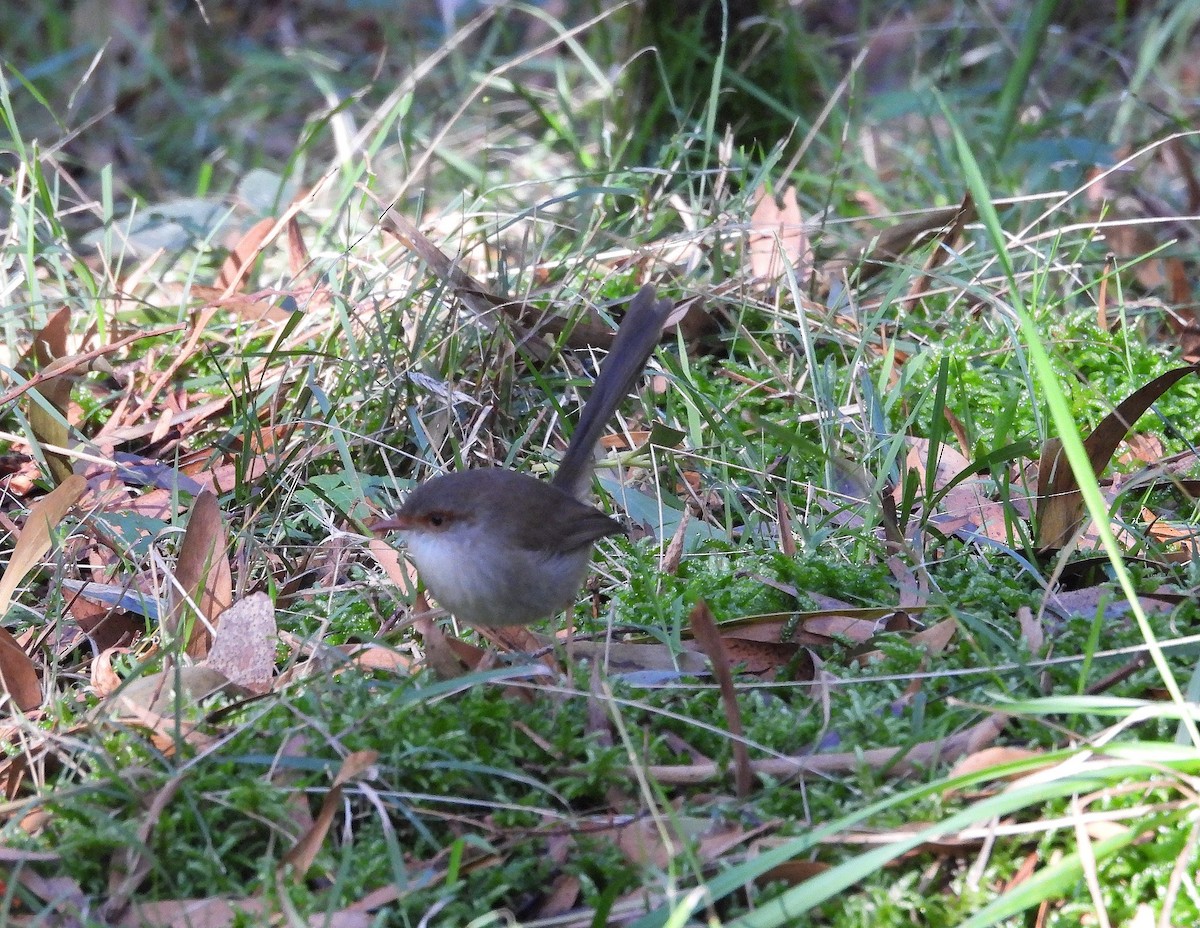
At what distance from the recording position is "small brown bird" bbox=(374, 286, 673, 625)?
9.58ft

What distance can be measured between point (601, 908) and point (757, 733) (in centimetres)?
58

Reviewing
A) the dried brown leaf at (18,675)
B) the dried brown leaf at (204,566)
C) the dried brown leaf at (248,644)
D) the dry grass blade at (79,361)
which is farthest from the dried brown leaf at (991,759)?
the dry grass blade at (79,361)

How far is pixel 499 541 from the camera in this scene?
2.98m

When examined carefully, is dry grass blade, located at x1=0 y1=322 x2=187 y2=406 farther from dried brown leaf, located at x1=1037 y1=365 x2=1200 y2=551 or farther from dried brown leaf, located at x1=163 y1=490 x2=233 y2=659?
dried brown leaf, located at x1=1037 y1=365 x2=1200 y2=551

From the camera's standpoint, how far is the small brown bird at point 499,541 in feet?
9.58

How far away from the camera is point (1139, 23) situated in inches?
298

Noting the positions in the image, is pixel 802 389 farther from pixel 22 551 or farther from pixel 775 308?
pixel 22 551

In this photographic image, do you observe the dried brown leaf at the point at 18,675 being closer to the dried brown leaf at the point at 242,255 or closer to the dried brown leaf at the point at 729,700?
the dried brown leaf at the point at 729,700

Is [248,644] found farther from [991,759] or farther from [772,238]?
[772,238]

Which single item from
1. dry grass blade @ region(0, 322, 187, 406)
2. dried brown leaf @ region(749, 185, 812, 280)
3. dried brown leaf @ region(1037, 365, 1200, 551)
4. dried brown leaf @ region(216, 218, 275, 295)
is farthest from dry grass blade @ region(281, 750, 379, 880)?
dried brown leaf @ region(216, 218, 275, 295)

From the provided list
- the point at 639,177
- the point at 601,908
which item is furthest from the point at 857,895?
the point at 639,177

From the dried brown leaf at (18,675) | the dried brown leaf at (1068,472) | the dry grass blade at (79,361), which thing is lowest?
the dried brown leaf at (18,675)

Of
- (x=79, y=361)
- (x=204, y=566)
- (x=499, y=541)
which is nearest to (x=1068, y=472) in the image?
(x=499, y=541)

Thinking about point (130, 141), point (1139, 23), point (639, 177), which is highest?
point (1139, 23)
